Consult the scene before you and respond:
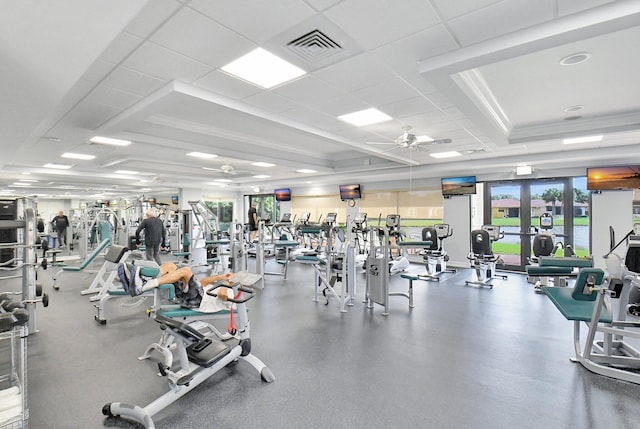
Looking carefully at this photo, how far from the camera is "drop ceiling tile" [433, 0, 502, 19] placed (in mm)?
2133

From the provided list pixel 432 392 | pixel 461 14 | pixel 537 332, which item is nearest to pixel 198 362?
pixel 432 392

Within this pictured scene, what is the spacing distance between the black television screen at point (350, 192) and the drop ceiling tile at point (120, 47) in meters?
8.48

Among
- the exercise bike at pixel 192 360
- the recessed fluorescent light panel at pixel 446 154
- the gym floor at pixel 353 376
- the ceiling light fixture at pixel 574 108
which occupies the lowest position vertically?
the gym floor at pixel 353 376

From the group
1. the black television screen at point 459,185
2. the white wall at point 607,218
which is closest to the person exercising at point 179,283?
the black television screen at point 459,185

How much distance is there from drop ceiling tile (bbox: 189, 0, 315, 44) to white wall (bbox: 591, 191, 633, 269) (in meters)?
7.75

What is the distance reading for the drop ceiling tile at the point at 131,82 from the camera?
3.12m

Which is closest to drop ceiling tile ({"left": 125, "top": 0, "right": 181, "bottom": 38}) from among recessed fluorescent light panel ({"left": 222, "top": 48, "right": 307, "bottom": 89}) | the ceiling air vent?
recessed fluorescent light panel ({"left": 222, "top": 48, "right": 307, "bottom": 89})

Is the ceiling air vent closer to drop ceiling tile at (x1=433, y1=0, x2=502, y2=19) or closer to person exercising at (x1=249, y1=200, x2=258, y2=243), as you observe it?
drop ceiling tile at (x1=433, y1=0, x2=502, y2=19)

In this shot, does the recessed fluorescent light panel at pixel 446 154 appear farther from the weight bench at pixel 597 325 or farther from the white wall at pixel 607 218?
the weight bench at pixel 597 325

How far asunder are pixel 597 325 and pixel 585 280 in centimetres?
46

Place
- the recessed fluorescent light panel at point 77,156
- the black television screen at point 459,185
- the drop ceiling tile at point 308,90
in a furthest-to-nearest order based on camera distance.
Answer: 1. the black television screen at point 459,185
2. the recessed fluorescent light panel at point 77,156
3. the drop ceiling tile at point 308,90

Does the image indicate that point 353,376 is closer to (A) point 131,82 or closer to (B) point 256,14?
(B) point 256,14

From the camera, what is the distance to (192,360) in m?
2.54

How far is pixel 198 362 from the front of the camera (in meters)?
2.49
